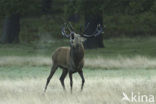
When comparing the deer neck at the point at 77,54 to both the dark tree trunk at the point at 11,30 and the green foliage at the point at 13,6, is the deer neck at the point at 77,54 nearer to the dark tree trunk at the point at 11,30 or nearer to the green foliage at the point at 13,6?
the green foliage at the point at 13,6

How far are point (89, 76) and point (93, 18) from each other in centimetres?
1454

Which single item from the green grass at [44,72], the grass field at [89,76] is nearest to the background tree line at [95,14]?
the grass field at [89,76]

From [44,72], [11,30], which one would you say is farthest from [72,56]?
[11,30]

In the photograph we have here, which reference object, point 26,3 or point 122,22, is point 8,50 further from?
point 122,22

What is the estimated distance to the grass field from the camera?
16172 millimetres

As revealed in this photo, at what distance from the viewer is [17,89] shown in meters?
18.8

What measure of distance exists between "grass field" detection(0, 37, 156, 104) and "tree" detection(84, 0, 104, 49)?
1186mm

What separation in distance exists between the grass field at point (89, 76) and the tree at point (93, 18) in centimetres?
119

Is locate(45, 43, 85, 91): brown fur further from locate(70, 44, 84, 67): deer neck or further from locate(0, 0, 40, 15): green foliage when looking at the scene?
locate(0, 0, 40, 15): green foliage

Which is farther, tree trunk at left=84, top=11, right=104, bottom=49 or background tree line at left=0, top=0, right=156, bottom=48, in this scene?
tree trunk at left=84, top=11, right=104, bottom=49

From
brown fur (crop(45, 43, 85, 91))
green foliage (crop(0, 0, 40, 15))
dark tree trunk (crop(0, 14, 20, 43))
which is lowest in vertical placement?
dark tree trunk (crop(0, 14, 20, 43))

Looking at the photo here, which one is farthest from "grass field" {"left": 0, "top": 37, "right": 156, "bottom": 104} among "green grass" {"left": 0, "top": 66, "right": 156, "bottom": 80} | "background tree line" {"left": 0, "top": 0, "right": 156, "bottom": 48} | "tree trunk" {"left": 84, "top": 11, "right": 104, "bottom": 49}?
"background tree line" {"left": 0, "top": 0, "right": 156, "bottom": 48}

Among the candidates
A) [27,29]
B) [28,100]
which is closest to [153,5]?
[28,100]

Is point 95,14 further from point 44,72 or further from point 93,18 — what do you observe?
point 44,72
